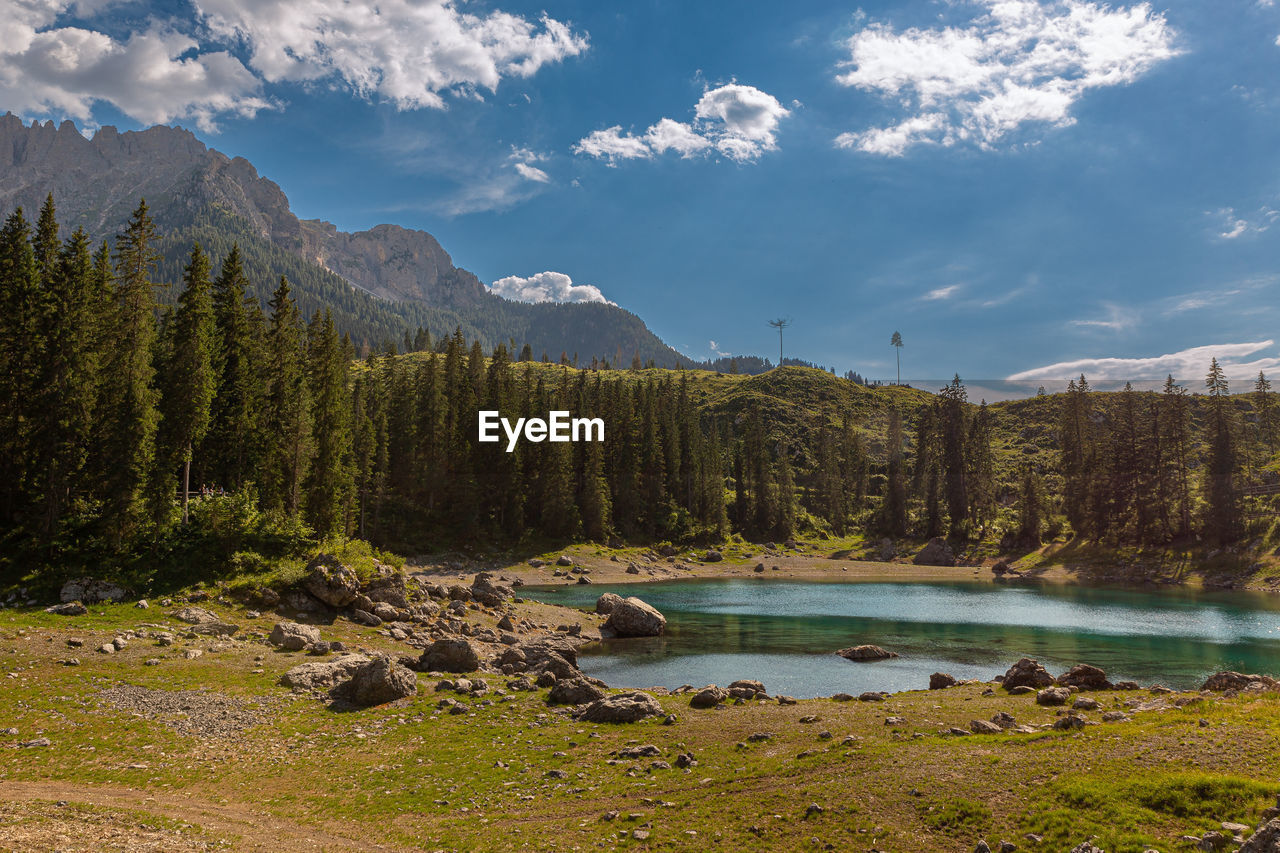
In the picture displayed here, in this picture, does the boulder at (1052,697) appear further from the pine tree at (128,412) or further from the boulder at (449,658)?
the pine tree at (128,412)

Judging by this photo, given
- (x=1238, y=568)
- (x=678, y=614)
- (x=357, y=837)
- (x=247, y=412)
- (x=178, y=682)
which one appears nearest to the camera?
(x=357, y=837)

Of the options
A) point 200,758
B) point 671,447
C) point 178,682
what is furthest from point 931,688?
point 671,447

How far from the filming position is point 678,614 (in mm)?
62594

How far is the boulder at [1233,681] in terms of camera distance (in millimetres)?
25672

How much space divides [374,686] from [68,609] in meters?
17.0

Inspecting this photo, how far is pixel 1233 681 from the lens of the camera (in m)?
26.5

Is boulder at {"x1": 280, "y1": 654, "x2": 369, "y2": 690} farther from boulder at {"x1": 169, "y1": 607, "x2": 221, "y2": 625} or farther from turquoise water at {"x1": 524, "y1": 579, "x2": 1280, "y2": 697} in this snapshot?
turquoise water at {"x1": 524, "y1": 579, "x2": 1280, "y2": 697}

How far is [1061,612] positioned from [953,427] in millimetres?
81074

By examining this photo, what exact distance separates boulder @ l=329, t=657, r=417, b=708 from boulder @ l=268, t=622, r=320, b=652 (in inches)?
271

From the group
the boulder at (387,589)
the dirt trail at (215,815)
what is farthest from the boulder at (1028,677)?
the boulder at (387,589)

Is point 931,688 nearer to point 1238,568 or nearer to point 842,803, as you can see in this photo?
point 842,803

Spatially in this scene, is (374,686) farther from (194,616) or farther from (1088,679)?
(1088,679)

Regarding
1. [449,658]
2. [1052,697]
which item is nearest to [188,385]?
[449,658]

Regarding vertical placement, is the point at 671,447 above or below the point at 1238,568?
above
